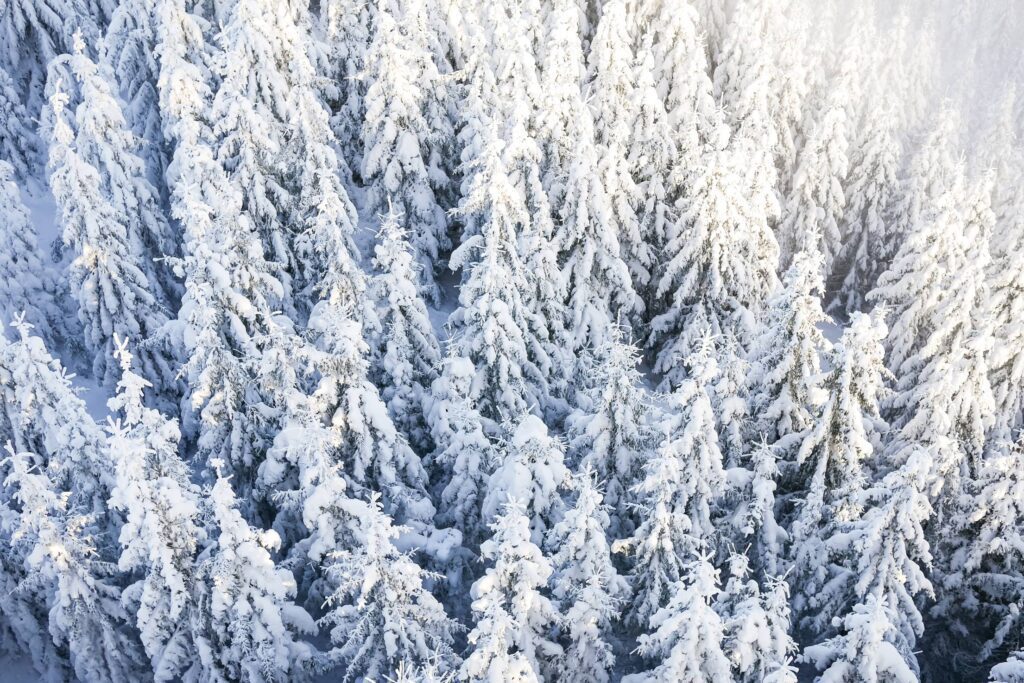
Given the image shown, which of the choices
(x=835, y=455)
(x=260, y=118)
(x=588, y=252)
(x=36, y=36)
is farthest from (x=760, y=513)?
(x=36, y=36)

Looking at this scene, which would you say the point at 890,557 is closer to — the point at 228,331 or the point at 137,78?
the point at 228,331

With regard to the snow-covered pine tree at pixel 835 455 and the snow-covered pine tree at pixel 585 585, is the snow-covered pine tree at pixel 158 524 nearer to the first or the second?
the snow-covered pine tree at pixel 585 585

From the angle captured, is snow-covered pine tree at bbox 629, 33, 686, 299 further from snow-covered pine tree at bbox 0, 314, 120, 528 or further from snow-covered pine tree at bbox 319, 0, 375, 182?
snow-covered pine tree at bbox 0, 314, 120, 528

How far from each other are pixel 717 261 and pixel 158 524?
18.1m

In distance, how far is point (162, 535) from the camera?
1488cm

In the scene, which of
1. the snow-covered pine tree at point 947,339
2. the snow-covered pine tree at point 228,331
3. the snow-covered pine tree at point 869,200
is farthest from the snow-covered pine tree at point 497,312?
the snow-covered pine tree at point 869,200

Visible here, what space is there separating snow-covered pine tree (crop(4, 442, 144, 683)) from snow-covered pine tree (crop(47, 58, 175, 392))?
6.59 metres

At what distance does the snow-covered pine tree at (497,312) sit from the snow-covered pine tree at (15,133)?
2513 cm

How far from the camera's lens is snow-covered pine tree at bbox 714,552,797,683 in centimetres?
1362

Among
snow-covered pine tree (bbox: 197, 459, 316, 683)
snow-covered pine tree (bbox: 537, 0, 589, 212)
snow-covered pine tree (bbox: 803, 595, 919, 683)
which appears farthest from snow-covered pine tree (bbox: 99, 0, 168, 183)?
snow-covered pine tree (bbox: 803, 595, 919, 683)

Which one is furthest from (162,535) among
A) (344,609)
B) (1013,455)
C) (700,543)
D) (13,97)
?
(13,97)

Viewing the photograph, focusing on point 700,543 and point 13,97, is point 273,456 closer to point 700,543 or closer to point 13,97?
point 700,543

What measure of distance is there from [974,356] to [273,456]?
61.2 feet

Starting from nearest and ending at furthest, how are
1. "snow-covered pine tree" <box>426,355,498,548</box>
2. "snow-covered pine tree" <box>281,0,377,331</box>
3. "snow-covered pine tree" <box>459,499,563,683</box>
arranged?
"snow-covered pine tree" <box>459,499,563,683</box>
"snow-covered pine tree" <box>426,355,498,548</box>
"snow-covered pine tree" <box>281,0,377,331</box>
